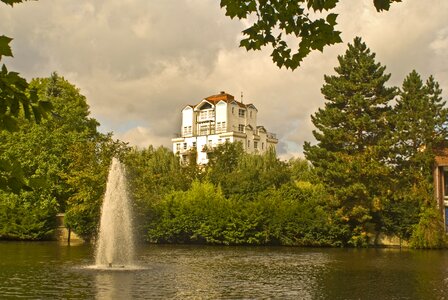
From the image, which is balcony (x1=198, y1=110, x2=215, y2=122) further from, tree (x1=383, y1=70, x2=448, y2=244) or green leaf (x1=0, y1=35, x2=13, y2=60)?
green leaf (x1=0, y1=35, x2=13, y2=60)

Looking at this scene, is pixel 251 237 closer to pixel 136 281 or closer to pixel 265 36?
pixel 136 281

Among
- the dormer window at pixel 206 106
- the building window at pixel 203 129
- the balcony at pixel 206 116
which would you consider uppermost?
the dormer window at pixel 206 106

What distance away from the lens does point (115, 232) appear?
25359 millimetres

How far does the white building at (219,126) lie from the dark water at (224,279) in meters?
70.9

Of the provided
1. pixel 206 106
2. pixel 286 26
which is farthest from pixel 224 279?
pixel 206 106

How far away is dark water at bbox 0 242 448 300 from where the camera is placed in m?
16.8

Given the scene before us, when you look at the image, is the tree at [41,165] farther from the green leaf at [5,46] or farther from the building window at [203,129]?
the building window at [203,129]

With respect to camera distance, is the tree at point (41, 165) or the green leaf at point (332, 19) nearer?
the green leaf at point (332, 19)

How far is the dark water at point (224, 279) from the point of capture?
55.2 ft

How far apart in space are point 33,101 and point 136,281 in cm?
1579

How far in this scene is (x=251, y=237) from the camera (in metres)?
43.2

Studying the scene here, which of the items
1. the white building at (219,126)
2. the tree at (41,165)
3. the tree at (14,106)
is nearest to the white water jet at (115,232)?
the tree at (41,165)

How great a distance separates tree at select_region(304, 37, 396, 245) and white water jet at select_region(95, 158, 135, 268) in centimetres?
2007

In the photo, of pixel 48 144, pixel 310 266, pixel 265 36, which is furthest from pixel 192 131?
pixel 265 36
